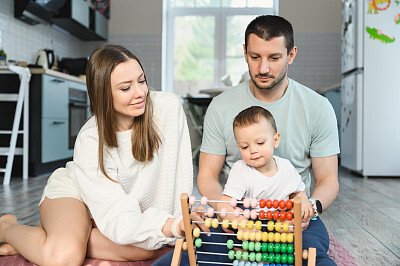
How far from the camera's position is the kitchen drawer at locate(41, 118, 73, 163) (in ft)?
14.0

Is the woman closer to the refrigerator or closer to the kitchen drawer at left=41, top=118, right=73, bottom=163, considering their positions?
the kitchen drawer at left=41, top=118, right=73, bottom=163

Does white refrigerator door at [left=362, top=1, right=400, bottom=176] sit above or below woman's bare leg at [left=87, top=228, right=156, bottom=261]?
above

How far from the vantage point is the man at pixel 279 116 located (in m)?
1.71

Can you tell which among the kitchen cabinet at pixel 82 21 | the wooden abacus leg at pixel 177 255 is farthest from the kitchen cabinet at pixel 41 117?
the wooden abacus leg at pixel 177 255

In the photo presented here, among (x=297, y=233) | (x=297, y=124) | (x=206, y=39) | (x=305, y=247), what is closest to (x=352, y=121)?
(x=297, y=124)

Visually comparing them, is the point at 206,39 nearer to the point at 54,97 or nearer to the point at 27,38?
the point at 27,38

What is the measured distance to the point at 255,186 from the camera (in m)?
1.55

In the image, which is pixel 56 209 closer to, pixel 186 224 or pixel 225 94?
pixel 186 224

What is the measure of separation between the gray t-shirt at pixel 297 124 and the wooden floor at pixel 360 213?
445 millimetres

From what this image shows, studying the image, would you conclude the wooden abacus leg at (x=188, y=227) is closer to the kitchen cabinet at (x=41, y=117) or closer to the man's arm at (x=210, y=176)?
the man's arm at (x=210, y=176)

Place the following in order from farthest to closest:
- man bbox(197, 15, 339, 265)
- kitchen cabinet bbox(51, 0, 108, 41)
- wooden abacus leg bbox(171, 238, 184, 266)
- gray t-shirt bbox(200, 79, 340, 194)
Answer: kitchen cabinet bbox(51, 0, 108, 41)
gray t-shirt bbox(200, 79, 340, 194)
man bbox(197, 15, 339, 265)
wooden abacus leg bbox(171, 238, 184, 266)

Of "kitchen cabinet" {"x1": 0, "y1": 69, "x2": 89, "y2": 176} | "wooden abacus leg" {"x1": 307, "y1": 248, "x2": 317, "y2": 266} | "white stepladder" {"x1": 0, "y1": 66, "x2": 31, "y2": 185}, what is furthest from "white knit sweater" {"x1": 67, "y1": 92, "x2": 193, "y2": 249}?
"kitchen cabinet" {"x1": 0, "y1": 69, "x2": 89, "y2": 176}

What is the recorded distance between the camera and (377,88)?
4289mm

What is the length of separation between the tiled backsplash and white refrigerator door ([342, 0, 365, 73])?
11.5 ft
